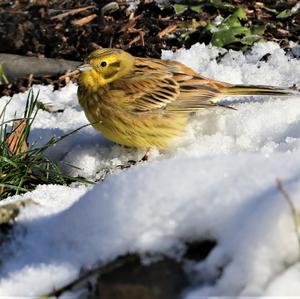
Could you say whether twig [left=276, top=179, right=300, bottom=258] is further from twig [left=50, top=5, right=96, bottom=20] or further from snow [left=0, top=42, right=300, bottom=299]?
twig [left=50, top=5, right=96, bottom=20]

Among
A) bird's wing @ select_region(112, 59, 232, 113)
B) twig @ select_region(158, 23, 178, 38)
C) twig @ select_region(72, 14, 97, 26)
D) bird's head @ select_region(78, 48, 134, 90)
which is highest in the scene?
bird's head @ select_region(78, 48, 134, 90)

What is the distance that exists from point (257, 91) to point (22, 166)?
1.92 m

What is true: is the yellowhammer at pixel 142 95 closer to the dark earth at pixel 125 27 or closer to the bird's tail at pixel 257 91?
the bird's tail at pixel 257 91

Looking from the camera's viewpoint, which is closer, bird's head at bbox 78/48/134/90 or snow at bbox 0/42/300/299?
snow at bbox 0/42/300/299

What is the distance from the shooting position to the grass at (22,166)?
4.93 metres

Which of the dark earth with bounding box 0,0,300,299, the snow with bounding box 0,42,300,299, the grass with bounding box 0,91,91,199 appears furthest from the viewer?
the dark earth with bounding box 0,0,300,299

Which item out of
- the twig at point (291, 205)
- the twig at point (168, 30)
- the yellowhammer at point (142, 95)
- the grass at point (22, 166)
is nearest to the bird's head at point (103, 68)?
the yellowhammer at point (142, 95)

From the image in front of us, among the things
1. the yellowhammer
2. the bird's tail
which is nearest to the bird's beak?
the yellowhammer

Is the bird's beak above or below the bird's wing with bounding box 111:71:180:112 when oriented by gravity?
above

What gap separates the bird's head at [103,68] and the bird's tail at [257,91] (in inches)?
31.5

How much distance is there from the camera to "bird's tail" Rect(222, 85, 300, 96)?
5.77 m

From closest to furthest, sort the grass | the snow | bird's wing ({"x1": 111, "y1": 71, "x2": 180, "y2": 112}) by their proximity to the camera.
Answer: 1. the snow
2. the grass
3. bird's wing ({"x1": 111, "y1": 71, "x2": 180, "y2": 112})

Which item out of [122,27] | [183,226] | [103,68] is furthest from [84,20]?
[183,226]

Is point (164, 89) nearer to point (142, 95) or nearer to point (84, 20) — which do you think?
point (142, 95)
